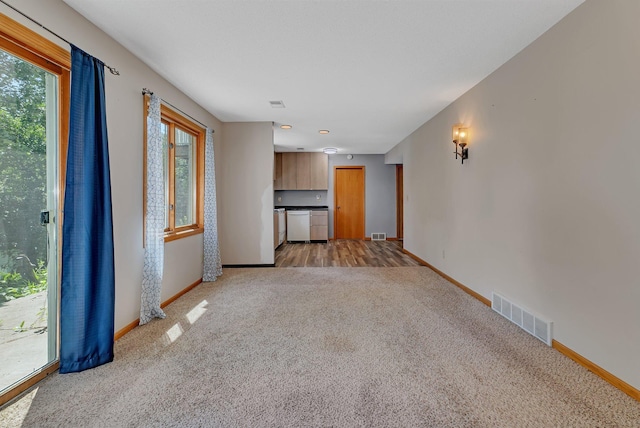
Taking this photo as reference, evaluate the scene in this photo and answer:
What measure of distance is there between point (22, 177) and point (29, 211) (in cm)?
21

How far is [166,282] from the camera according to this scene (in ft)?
10.5

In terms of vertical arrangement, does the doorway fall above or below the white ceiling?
below

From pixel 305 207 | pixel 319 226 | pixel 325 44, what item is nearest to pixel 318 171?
pixel 305 207

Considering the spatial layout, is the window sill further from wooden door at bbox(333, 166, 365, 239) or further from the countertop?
wooden door at bbox(333, 166, 365, 239)

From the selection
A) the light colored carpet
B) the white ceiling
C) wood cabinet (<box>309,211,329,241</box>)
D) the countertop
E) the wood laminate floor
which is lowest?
the light colored carpet

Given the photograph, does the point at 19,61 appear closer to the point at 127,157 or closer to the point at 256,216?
the point at 127,157

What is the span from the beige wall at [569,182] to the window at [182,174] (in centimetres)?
344

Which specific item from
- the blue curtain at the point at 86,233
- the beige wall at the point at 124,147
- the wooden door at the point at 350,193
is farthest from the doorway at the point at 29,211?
the wooden door at the point at 350,193

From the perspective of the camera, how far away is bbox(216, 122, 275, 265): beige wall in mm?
4750

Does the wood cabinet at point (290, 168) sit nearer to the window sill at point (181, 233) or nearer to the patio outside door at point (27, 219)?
the window sill at point (181, 233)

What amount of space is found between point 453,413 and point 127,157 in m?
3.00

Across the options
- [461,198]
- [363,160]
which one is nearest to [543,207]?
[461,198]

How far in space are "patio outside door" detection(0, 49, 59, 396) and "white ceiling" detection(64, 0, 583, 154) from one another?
72 cm


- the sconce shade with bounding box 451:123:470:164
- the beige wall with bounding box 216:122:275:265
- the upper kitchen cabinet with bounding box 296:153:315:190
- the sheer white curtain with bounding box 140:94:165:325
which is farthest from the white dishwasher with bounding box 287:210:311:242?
Answer: the sheer white curtain with bounding box 140:94:165:325
